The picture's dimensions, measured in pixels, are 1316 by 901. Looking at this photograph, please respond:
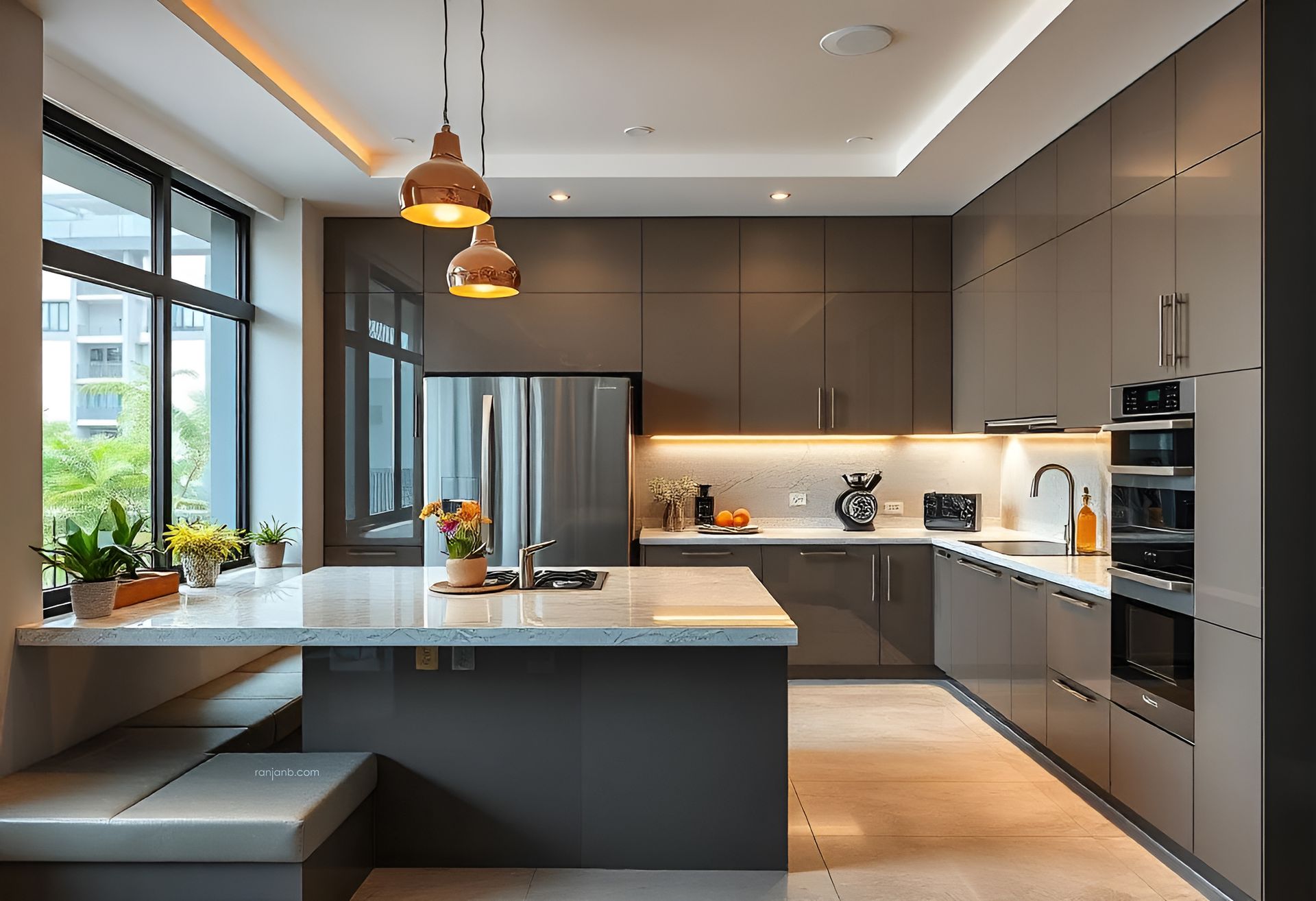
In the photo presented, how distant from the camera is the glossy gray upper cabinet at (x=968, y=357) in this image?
4590mm

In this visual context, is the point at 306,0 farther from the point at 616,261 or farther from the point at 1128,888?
the point at 1128,888

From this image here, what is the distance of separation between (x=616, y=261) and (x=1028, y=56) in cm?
252

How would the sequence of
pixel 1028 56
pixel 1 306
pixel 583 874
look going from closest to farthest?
pixel 1 306
pixel 583 874
pixel 1028 56

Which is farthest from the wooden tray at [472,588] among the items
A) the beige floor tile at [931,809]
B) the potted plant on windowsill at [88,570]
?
the beige floor tile at [931,809]

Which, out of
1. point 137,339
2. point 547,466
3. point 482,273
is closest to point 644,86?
point 482,273

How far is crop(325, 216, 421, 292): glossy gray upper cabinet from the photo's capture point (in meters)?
4.91

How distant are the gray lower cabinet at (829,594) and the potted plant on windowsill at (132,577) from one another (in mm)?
2905

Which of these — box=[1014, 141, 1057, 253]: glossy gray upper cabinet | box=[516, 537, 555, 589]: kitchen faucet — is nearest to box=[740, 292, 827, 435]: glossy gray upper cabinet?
box=[1014, 141, 1057, 253]: glossy gray upper cabinet

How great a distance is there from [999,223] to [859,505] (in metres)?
1.72

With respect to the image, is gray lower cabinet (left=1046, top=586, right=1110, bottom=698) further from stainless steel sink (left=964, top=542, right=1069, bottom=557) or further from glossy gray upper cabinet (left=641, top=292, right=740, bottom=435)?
glossy gray upper cabinet (left=641, top=292, right=740, bottom=435)

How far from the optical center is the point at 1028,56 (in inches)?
115

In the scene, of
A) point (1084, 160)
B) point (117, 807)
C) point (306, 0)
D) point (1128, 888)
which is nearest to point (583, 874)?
point (117, 807)

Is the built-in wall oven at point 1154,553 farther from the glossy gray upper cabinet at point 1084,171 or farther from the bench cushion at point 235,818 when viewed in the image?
Result: the bench cushion at point 235,818

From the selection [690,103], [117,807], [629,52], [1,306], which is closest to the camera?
[117,807]
